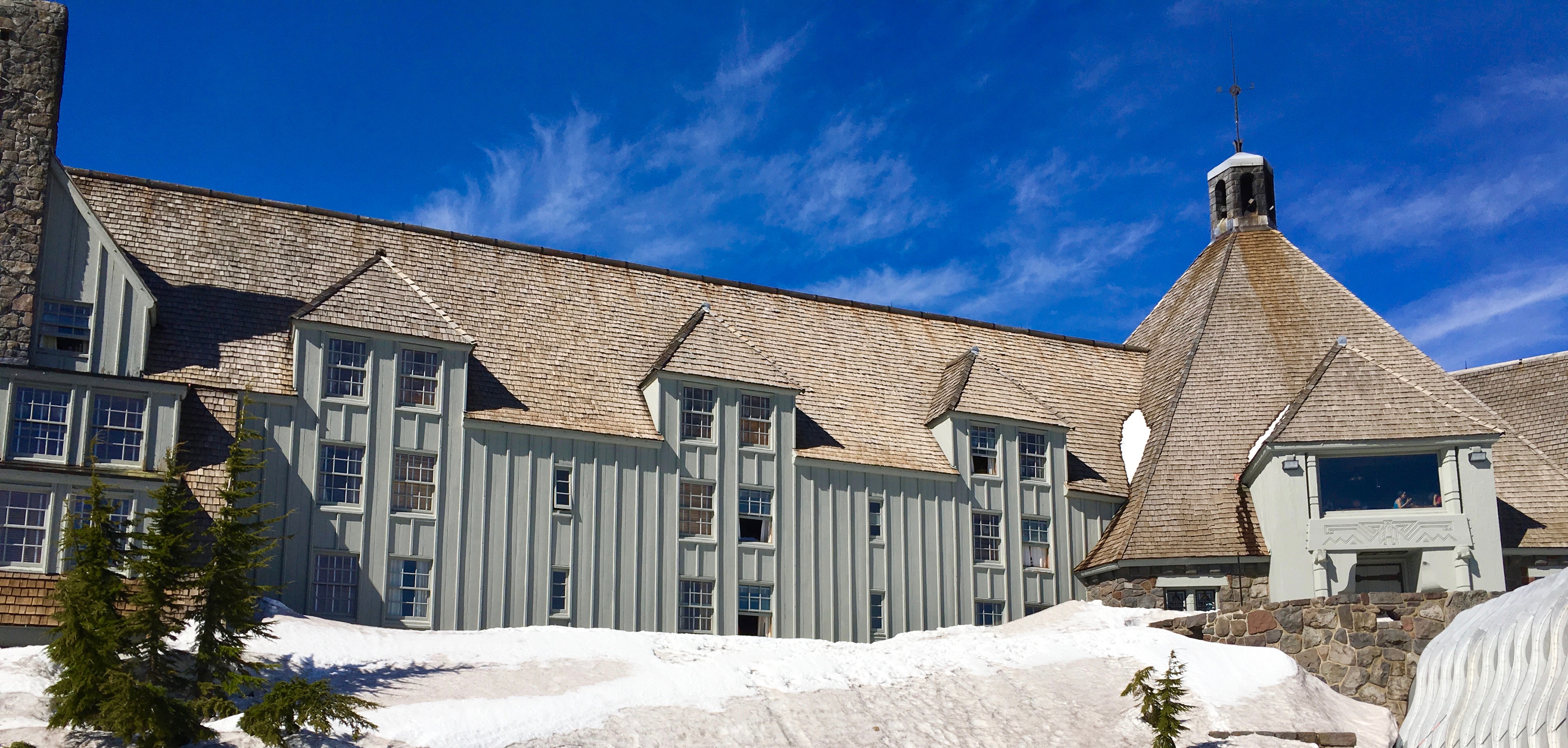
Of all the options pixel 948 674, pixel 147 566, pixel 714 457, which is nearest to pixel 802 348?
pixel 714 457

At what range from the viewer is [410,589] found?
27750mm

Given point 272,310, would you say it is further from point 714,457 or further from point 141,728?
point 141,728

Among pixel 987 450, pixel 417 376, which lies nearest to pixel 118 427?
pixel 417 376

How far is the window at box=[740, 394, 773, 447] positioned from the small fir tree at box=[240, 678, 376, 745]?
1389 centimetres

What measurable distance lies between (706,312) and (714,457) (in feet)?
12.0

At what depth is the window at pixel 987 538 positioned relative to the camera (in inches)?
1344

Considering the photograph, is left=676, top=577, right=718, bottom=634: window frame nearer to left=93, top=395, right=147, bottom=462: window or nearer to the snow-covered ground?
the snow-covered ground

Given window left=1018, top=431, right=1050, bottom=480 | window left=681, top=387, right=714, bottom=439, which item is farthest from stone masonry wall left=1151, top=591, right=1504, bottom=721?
window left=681, top=387, right=714, bottom=439

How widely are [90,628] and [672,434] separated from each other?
1411cm

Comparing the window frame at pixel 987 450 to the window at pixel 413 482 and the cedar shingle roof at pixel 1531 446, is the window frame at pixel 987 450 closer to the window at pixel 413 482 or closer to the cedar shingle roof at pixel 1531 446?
the cedar shingle roof at pixel 1531 446

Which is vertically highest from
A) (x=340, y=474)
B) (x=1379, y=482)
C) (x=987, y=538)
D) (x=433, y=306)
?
(x=433, y=306)

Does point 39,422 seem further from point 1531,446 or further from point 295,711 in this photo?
point 1531,446

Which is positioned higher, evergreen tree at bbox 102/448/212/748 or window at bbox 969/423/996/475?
window at bbox 969/423/996/475

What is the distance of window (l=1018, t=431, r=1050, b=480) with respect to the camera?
115 ft
